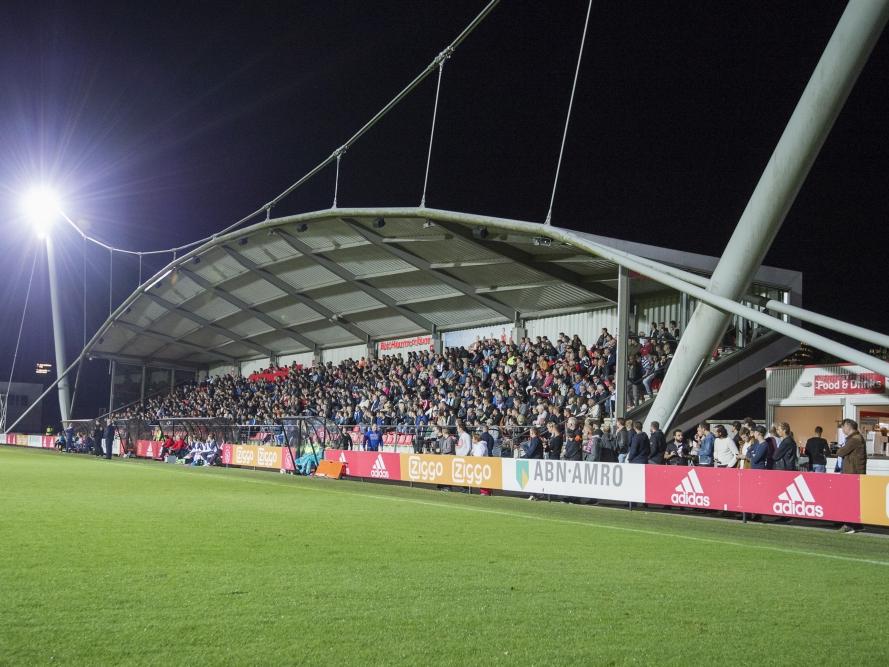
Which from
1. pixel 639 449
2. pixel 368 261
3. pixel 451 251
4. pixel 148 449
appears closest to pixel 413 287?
pixel 368 261

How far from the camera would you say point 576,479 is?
59.5ft

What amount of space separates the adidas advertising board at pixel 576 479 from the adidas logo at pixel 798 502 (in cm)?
285

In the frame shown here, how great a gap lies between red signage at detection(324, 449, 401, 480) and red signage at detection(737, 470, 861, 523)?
35.4ft

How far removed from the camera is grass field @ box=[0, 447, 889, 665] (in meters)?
4.88

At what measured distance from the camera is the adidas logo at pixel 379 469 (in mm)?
24242

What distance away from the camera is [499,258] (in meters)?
30.7

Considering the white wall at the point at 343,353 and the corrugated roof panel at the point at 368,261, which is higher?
the corrugated roof panel at the point at 368,261

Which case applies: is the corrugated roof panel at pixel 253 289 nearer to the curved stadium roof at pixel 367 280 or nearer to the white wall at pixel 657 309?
the curved stadium roof at pixel 367 280

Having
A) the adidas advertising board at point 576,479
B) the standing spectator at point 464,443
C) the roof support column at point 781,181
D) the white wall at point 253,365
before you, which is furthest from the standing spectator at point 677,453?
the white wall at point 253,365

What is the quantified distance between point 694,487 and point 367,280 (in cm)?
2337

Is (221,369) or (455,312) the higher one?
(455,312)

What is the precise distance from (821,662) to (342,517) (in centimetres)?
864

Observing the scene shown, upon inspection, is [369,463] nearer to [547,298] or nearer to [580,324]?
[547,298]

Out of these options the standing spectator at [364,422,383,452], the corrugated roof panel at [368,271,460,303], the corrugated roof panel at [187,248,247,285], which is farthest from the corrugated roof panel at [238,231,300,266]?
the standing spectator at [364,422,383,452]
